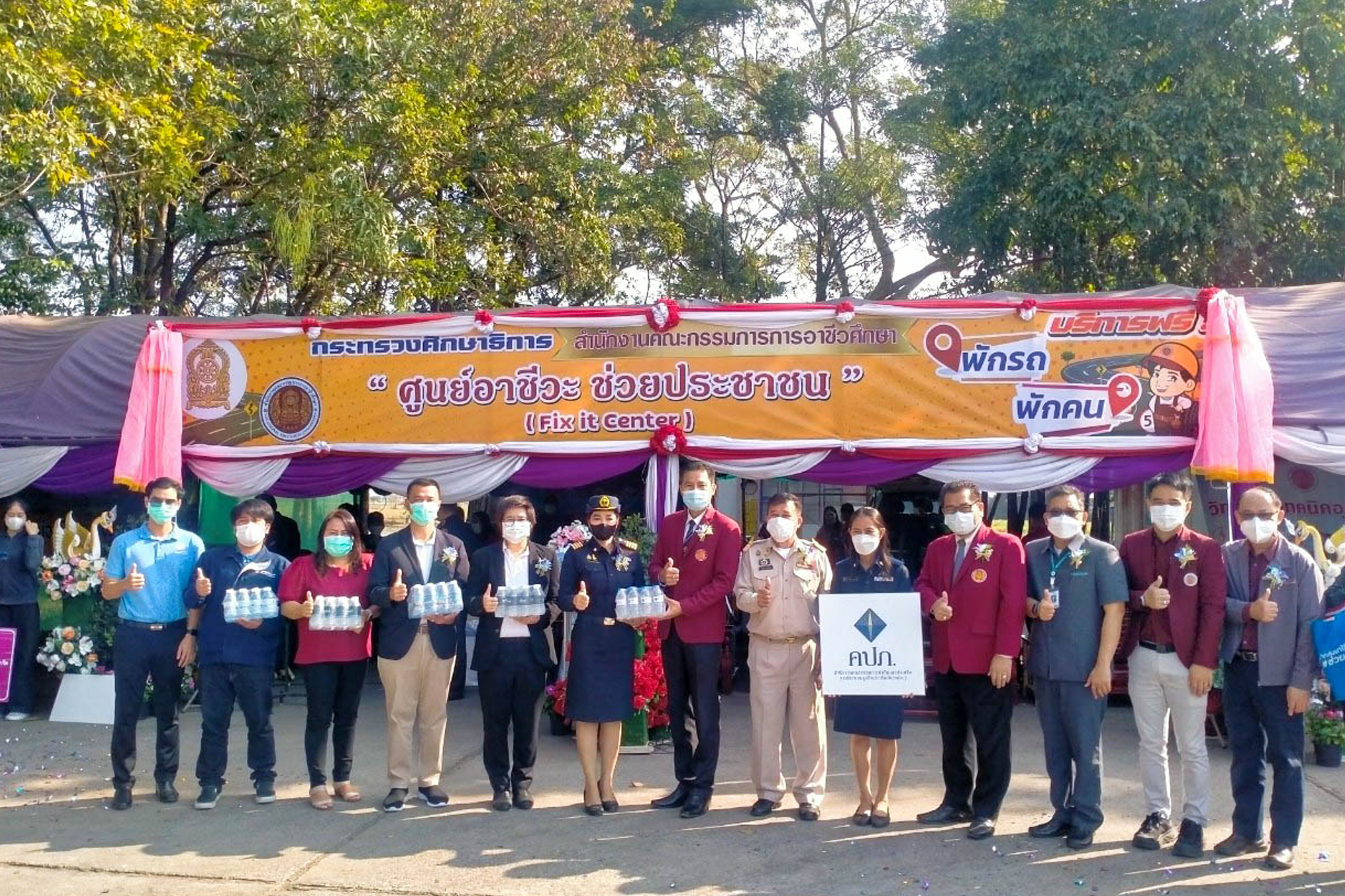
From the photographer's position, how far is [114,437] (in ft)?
32.2

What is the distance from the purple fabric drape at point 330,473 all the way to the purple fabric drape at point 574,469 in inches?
41.5

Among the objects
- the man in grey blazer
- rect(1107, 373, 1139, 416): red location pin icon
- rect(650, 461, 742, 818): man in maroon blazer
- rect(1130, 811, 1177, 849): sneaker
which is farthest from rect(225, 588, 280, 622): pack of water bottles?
rect(1107, 373, 1139, 416): red location pin icon

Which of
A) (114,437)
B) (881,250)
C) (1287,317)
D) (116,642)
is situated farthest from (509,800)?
(881,250)

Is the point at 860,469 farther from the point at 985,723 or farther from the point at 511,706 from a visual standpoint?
the point at 511,706

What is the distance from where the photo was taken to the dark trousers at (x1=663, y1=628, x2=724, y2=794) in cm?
660

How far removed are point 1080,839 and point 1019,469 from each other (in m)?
3.49

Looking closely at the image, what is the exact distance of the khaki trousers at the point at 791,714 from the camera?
6520mm

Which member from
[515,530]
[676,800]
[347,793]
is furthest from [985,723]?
[347,793]

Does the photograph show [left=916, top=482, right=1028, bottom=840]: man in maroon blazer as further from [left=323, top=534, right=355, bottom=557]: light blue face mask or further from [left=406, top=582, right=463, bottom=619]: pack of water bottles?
[left=323, top=534, right=355, bottom=557]: light blue face mask

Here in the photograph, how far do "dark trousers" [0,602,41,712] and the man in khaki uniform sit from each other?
20.3 ft

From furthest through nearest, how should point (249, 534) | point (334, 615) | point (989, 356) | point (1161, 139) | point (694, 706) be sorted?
point (1161, 139) → point (989, 356) → point (249, 534) → point (694, 706) → point (334, 615)

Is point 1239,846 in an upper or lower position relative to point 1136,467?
lower

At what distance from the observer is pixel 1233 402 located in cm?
835

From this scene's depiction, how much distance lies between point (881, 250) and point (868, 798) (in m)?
16.2
